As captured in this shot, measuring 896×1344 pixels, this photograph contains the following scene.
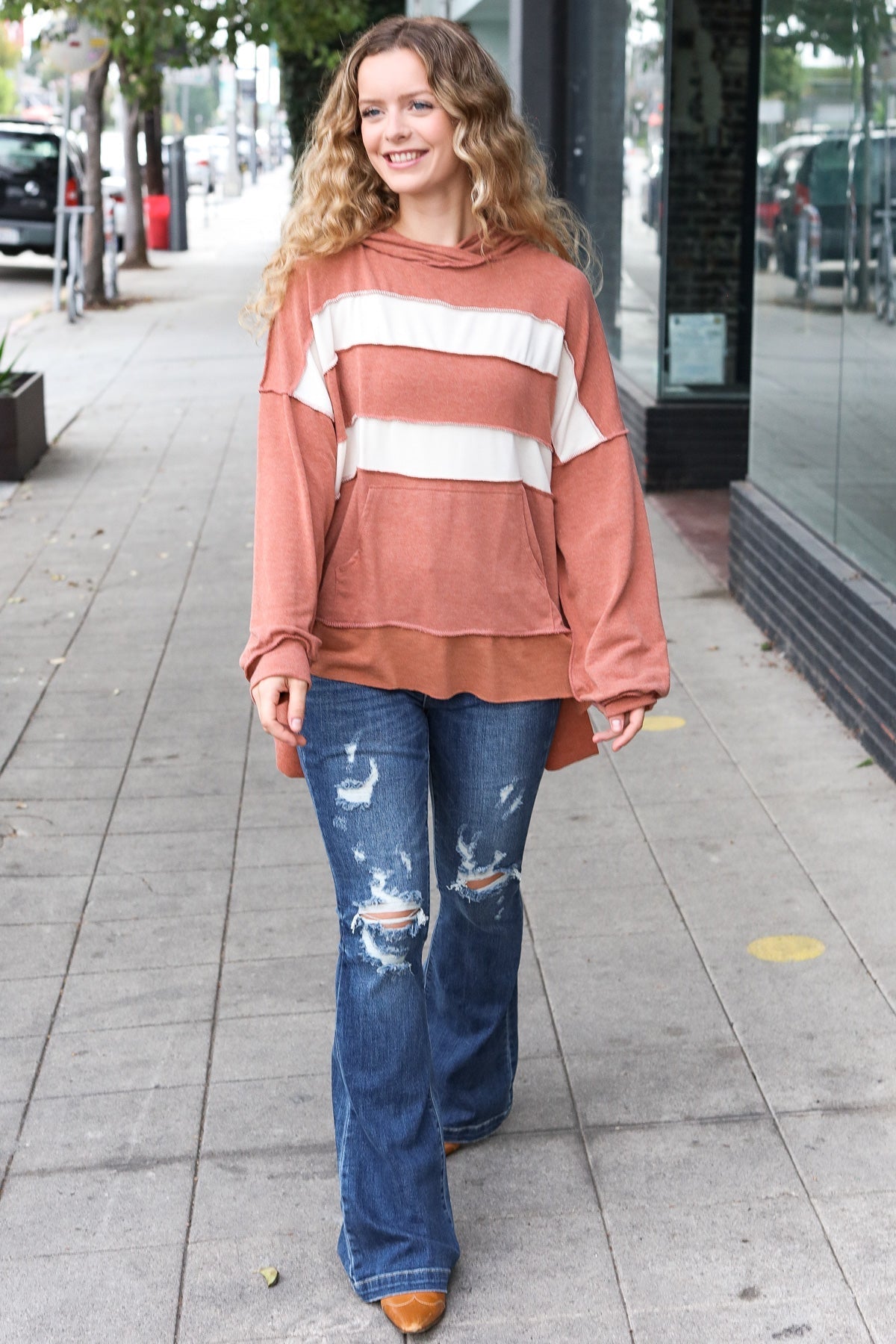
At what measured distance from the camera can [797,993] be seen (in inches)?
154

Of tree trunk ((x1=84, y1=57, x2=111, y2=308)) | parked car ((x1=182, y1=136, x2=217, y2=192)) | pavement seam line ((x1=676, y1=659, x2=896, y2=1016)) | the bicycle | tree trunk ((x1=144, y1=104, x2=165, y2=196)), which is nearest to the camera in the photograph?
pavement seam line ((x1=676, y1=659, x2=896, y2=1016))

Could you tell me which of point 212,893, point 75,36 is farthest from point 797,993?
point 75,36

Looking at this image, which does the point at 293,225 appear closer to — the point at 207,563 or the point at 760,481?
the point at 760,481

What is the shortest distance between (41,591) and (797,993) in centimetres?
495

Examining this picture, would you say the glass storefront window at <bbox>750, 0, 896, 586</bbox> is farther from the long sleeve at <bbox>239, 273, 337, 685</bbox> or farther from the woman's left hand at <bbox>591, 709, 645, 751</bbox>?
the long sleeve at <bbox>239, 273, 337, 685</bbox>

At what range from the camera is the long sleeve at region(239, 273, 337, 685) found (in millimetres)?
2598

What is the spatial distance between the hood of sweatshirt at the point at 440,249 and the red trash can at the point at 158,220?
2796 centimetres


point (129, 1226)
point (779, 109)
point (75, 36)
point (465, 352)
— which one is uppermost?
point (75, 36)

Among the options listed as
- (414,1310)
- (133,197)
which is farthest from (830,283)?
(133,197)

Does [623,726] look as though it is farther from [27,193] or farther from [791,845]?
[27,193]

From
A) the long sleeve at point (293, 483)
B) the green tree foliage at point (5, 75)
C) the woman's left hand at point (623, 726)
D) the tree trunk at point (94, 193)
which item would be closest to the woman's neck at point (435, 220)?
the long sleeve at point (293, 483)

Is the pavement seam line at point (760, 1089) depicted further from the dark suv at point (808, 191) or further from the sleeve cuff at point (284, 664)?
the dark suv at point (808, 191)

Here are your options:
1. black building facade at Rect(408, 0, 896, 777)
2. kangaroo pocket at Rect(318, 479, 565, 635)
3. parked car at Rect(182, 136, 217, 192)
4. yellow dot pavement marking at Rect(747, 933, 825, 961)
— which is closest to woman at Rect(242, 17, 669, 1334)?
kangaroo pocket at Rect(318, 479, 565, 635)

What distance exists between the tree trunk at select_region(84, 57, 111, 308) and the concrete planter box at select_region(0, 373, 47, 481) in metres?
9.52
